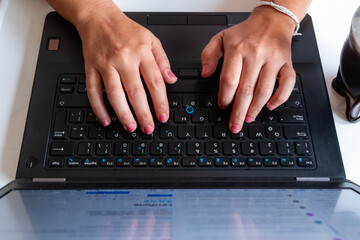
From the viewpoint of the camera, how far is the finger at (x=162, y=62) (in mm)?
522

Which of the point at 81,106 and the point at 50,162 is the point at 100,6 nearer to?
the point at 81,106

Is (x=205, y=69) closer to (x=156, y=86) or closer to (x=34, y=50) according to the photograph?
(x=156, y=86)

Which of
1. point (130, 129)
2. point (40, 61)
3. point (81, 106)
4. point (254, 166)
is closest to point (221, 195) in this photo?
point (254, 166)

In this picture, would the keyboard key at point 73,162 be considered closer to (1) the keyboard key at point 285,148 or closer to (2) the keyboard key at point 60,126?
(2) the keyboard key at point 60,126

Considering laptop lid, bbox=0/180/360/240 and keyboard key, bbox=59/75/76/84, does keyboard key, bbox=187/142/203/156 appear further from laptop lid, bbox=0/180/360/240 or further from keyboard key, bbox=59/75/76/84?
keyboard key, bbox=59/75/76/84

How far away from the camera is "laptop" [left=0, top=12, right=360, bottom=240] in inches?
14.9

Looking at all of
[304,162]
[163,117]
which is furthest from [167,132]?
[304,162]

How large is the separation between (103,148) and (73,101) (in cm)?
11

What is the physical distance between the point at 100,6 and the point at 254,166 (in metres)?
0.42

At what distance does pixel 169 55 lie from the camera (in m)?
0.57

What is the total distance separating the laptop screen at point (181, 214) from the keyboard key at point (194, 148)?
0.20 ft

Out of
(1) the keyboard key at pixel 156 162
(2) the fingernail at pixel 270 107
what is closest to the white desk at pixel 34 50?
(2) the fingernail at pixel 270 107

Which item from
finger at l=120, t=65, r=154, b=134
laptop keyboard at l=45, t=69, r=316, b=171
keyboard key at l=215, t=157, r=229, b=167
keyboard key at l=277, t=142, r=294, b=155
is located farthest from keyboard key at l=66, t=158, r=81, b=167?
keyboard key at l=277, t=142, r=294, b=155

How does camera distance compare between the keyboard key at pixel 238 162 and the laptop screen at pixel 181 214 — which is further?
the keyboard key at pixel 238 162
